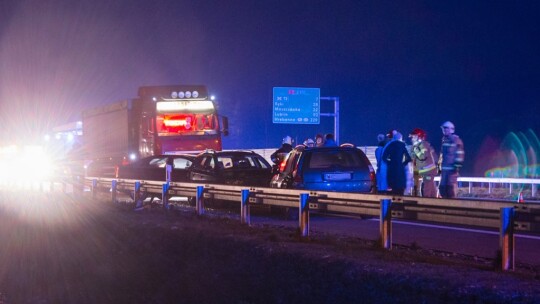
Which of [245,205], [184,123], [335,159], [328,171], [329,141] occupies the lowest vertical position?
[245,205]

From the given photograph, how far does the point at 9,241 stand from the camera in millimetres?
15422

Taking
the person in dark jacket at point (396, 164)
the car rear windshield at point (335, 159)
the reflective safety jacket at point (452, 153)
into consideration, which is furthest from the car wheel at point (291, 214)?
the reflective safety jacket at point (452, 153)

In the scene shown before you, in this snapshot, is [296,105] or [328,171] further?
[296,105]

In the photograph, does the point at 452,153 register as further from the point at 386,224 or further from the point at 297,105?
the point at 297,105

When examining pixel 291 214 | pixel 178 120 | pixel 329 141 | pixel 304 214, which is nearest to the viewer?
pixel 304 214

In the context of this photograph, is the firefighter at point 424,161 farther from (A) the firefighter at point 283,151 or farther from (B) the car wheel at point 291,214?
(A) the firefighter at point 283,151

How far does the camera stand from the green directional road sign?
37.3 meters

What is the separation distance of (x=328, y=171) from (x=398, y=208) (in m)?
5.21

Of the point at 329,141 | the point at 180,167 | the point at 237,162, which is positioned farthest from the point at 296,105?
the point at 329,141

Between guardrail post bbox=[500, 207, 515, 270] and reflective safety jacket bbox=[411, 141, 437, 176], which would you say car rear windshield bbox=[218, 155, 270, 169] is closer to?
reflective safety jacket bbox=[411, 141, 437, 176]

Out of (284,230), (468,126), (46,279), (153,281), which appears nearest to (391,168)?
(284,230)

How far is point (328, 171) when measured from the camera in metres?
15.0

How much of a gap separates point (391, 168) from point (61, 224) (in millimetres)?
7272

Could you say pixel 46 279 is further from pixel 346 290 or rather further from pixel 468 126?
pixel 468 126
